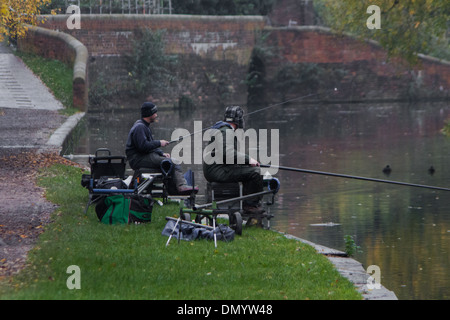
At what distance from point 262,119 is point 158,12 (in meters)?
10.2

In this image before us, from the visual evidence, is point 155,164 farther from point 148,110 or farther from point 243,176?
point 243,176

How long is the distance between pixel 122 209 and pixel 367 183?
27.4ft

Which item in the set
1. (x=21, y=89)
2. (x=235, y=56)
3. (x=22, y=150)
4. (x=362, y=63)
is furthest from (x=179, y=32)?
(x=22, y=150)

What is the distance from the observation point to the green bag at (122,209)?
416 inches

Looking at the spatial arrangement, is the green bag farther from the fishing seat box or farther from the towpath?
the fishing seat box

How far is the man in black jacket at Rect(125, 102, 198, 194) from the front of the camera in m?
12.1

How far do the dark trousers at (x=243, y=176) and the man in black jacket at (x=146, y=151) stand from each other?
0.91 metres

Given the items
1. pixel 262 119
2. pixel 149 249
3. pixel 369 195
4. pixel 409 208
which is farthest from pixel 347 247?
pixel 262 119

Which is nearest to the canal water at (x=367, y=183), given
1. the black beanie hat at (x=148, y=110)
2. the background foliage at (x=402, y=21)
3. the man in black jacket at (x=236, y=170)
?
the man in black jacket at (x=236, y=170)

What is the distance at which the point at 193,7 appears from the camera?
146 ft

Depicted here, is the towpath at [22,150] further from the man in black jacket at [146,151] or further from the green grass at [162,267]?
the man in black jacket at [146,151]

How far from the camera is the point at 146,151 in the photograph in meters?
12.2

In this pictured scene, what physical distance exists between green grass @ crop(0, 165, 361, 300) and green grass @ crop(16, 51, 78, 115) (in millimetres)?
18918
